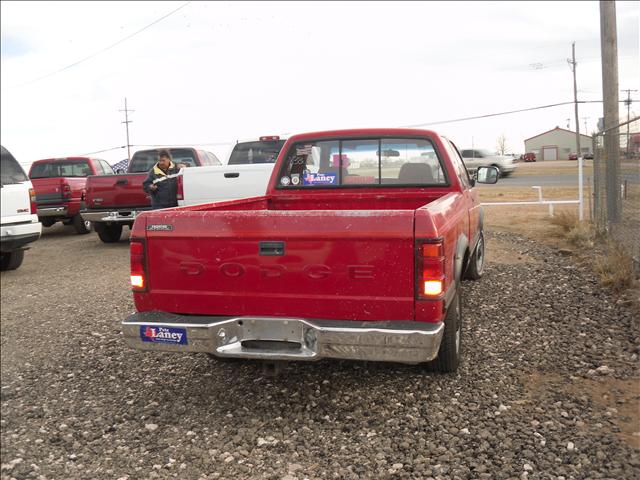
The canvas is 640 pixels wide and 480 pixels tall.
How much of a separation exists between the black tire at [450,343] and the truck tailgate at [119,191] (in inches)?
316

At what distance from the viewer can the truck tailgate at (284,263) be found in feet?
10.6

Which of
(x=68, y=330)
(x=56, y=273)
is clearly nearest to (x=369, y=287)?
(x=68, y=330)

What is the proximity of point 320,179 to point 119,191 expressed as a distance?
6725 mm

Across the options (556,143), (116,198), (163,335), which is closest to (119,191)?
(116,198)

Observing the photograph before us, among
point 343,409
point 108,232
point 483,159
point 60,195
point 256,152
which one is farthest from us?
point 483,159

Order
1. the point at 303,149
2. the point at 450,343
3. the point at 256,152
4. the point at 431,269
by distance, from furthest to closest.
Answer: the point at 256,152 < the point at 303,149 < the point at 450,343 < the point at 431,269

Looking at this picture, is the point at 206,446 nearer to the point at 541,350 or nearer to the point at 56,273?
the point at 541,350

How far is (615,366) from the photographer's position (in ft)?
13.9

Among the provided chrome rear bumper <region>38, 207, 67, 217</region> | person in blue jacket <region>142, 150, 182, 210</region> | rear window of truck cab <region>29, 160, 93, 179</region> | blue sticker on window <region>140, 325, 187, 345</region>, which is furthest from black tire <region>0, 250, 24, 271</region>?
blue sticker on window <region>140, 325, 187, 345</region>

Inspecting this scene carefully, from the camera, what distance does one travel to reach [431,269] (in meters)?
3.16

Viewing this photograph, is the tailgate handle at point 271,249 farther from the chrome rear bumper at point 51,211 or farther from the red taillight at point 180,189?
the chrome rear bumper at point 51,211

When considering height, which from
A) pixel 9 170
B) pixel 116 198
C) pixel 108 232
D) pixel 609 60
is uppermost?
pixel 609 60

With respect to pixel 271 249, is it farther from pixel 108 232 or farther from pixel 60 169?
pixel 60 169

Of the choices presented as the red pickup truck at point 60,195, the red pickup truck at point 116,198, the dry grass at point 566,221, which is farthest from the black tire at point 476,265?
the red pickup truck at point 60,195
